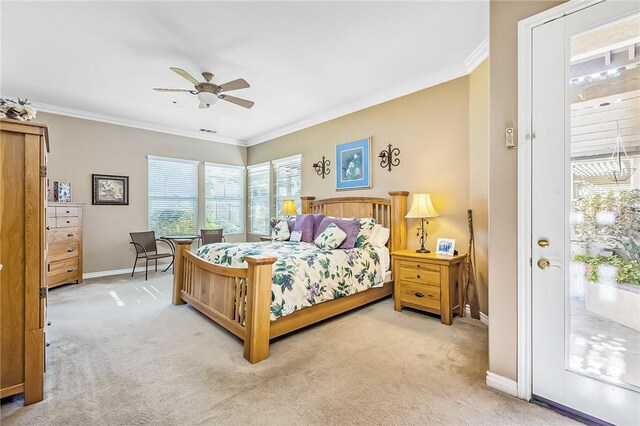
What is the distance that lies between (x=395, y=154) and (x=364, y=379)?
292cm

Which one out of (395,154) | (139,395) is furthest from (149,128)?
(139,395)

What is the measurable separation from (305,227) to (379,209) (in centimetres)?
111

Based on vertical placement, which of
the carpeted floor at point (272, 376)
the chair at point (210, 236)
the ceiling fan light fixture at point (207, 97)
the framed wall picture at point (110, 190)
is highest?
the ceiling fan light fixture at point (207, 97)

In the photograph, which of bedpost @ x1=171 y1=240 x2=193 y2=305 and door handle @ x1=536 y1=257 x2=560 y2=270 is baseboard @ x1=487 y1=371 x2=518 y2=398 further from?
bedpost @ x1=171 y1=240 x2=193 y2=305

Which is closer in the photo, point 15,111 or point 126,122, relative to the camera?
point 15,111

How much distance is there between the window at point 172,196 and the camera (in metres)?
5.67

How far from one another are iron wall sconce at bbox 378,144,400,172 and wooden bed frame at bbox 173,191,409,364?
486mm

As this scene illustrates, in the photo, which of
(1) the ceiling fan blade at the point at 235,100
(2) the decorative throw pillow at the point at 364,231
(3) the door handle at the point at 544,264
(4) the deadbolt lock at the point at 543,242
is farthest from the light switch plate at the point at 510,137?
(1) the ceiling fan blade at the point at 235,100

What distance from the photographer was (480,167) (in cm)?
303

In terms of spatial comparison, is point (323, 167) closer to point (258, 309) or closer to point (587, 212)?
point (258, 309)

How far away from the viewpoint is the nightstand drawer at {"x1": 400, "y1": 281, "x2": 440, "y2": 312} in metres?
3.03

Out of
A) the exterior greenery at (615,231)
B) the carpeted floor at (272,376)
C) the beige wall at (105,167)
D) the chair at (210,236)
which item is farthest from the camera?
the chair at (210,236)

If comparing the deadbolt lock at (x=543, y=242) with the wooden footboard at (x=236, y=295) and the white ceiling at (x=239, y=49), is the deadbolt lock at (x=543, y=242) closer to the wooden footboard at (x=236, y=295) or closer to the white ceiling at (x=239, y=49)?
the wooden footboard at (x=236, y=295)

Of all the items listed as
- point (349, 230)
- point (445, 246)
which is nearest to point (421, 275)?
point (445, 246)
